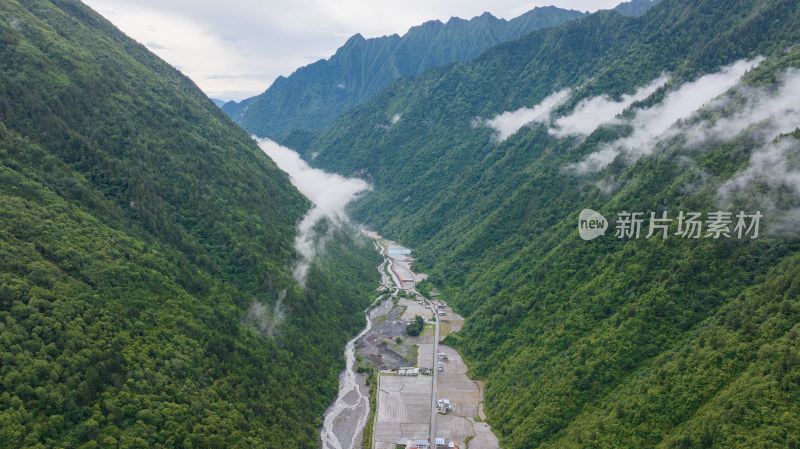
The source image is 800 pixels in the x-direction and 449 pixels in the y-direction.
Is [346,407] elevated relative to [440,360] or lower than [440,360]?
lower

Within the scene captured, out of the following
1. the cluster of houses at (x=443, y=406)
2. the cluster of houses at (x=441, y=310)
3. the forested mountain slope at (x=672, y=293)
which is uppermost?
the forested mountain slope at (x=672, y=293)

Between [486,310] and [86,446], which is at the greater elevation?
[486,310]

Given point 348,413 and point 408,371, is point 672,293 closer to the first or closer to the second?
point 408,371

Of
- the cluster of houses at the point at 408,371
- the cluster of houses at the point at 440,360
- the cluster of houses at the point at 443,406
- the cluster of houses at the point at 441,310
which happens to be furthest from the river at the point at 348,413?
the cluster of houses at the point at 441,310

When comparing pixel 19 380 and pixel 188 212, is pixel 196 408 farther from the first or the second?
pixel 188 212

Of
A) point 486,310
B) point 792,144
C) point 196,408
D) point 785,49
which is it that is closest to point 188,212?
point 196,408

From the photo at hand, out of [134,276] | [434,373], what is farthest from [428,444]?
[134,276]

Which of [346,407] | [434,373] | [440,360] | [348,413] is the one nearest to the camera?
[348,413]

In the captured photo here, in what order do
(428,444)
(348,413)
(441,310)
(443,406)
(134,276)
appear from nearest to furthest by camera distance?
(134,276), (428,444), (443,406), (348,413), (441,310)

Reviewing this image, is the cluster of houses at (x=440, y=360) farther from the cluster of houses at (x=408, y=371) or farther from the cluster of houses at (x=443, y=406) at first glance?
the cluster of houses at (x=443, y=406)
